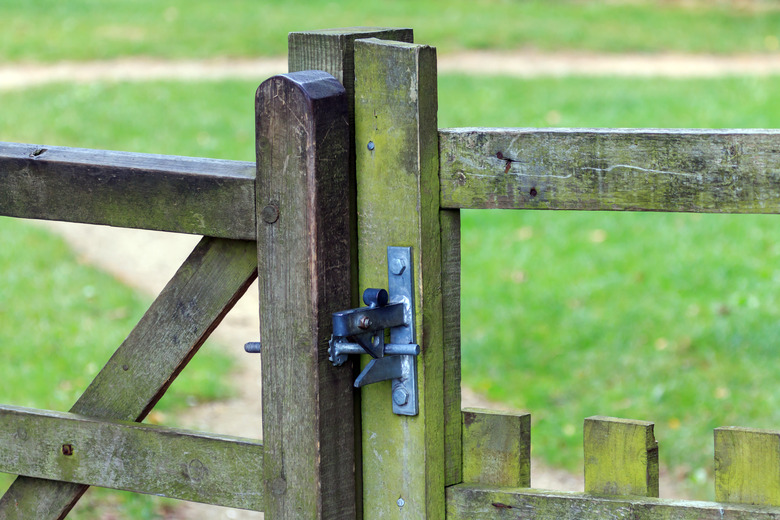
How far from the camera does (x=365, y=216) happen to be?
162cm

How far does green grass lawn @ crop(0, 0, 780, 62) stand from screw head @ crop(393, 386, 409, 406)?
12.8m

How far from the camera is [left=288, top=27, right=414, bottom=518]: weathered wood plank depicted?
161 cm

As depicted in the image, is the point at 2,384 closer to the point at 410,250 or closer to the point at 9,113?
the point at 410,250

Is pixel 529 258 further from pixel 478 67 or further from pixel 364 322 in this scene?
pixel 478 67

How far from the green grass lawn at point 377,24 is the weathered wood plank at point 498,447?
1277 cm

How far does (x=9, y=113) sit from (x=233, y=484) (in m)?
9.94

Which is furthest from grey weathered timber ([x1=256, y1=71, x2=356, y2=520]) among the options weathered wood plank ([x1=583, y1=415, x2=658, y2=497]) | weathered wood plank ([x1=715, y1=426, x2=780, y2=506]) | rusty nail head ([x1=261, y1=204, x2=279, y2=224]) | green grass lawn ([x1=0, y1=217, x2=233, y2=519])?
green grass lawn ([x1=0, y1=217, x2=233, y2=519])

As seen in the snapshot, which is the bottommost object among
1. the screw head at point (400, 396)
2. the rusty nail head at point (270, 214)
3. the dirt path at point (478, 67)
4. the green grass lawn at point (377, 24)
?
the screw head at point (400, 396)

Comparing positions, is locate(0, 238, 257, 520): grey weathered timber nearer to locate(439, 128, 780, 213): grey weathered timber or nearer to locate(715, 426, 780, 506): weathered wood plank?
locate(439, 128, 780, 213): grey weathered timber

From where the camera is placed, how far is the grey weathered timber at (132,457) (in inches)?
67.7

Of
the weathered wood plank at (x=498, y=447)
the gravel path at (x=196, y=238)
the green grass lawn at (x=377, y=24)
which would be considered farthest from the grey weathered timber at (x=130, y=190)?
the green grass lawn at (x=377, y=24)

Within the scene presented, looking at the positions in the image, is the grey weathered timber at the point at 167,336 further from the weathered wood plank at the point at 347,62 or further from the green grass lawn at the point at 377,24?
the green grass lawn at the point at 377,24

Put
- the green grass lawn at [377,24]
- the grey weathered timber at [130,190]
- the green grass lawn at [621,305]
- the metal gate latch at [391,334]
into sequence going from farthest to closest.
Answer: the green grass lawn at [377,24]
the green grass lawn at [621,305]
the grey weathered timber at [130,190]
the metal gate latch at [391,334]

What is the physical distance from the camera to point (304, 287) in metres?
1.58
